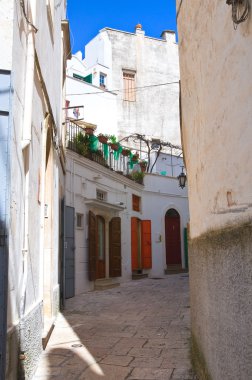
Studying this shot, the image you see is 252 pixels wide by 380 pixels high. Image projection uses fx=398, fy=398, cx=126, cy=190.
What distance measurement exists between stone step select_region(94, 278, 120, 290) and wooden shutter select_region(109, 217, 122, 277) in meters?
0.42

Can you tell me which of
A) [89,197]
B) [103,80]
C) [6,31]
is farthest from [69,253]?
[103,80]

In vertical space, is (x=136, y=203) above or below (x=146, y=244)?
above

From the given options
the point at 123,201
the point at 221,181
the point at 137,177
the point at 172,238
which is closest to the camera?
the point at 221,181

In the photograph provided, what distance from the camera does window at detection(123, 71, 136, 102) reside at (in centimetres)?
2512

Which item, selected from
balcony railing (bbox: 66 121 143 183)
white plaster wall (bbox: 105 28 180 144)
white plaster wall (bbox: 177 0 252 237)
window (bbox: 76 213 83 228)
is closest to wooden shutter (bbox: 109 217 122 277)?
balcony railing (bbox: 66 121 143 183)

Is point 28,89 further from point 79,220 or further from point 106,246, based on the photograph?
point 106,246

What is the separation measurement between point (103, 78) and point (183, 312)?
61.6 feet

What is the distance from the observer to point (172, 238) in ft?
66.5

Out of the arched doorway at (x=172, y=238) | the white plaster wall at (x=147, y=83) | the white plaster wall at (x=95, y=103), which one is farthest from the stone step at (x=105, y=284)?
the white plaster wall at (x=147, y=83)

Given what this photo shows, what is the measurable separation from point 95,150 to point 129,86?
1198cm

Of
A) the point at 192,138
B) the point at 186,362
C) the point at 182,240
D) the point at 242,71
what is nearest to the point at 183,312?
the point at 186,362

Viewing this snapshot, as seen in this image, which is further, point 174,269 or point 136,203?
point 174,269

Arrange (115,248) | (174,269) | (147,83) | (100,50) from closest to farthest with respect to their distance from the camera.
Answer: (115,248), (174,269), (100,50), (147,83)

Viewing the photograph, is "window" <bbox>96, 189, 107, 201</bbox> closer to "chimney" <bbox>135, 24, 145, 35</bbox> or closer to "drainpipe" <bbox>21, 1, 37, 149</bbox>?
"drainpipe" <bbox>21, 1, 37, 149</bbox>
